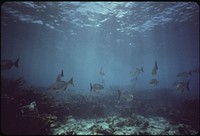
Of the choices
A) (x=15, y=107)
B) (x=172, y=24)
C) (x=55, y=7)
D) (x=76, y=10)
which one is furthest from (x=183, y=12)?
(x=15, y=107)

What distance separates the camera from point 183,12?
19.1m

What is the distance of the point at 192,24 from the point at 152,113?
50.8ft

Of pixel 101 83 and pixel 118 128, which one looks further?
pixel 101 83

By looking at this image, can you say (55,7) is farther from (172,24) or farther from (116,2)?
(172,24)

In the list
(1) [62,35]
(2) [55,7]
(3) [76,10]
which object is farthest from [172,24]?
(1) [62,35]

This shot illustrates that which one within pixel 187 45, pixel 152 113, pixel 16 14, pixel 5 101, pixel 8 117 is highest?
pixel 16 14

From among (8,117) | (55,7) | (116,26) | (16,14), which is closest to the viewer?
(8,117)

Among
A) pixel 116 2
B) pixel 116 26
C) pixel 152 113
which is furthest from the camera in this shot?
pixel 116 26

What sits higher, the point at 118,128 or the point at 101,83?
the point at 101,83

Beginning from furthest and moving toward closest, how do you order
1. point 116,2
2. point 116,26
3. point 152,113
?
point 116,26
point 116,2
point 152,113

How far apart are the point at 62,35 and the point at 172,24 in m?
18.4

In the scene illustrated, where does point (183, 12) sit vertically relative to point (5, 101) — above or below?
above

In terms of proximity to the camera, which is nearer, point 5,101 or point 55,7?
point 5,101

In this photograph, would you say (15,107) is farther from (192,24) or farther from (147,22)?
(192,24)
